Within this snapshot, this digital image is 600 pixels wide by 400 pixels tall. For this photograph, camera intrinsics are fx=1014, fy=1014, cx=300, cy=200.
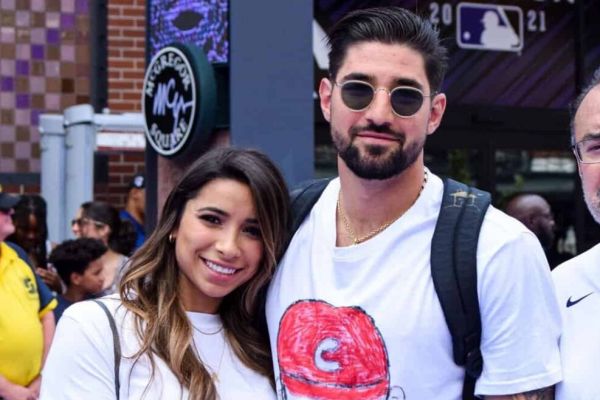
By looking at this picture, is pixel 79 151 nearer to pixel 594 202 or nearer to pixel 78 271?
pixel 78 271

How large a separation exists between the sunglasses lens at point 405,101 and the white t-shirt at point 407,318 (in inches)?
9.3

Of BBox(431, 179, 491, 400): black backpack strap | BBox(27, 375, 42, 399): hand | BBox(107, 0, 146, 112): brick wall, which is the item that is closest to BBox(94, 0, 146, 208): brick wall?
BBox(107, 0, 146, 112): brick wall

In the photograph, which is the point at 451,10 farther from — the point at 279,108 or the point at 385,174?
the point at 385,174

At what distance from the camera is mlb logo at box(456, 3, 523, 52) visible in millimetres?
8289

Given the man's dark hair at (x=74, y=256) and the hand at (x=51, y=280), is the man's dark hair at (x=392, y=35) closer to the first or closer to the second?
the man's dark hair at (x=74, y=256)

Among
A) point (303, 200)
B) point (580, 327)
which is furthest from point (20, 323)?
point (580, 327)

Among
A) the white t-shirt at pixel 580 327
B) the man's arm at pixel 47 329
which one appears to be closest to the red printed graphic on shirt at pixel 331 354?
the white t-shirt at pixel 580 327

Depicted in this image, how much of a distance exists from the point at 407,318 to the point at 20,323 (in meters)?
3.54

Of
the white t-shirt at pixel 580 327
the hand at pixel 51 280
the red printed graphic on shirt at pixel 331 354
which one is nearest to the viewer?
the white t-shirt at pixel 580 327

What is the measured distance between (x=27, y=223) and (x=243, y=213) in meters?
4.71

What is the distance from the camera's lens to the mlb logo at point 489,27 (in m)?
8.29

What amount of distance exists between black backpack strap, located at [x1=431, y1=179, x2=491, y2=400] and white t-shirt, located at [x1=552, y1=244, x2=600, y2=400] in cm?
22

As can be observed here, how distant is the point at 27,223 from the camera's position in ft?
24.0

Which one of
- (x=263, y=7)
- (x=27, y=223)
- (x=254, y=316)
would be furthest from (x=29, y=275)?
(x=254, y=316)
